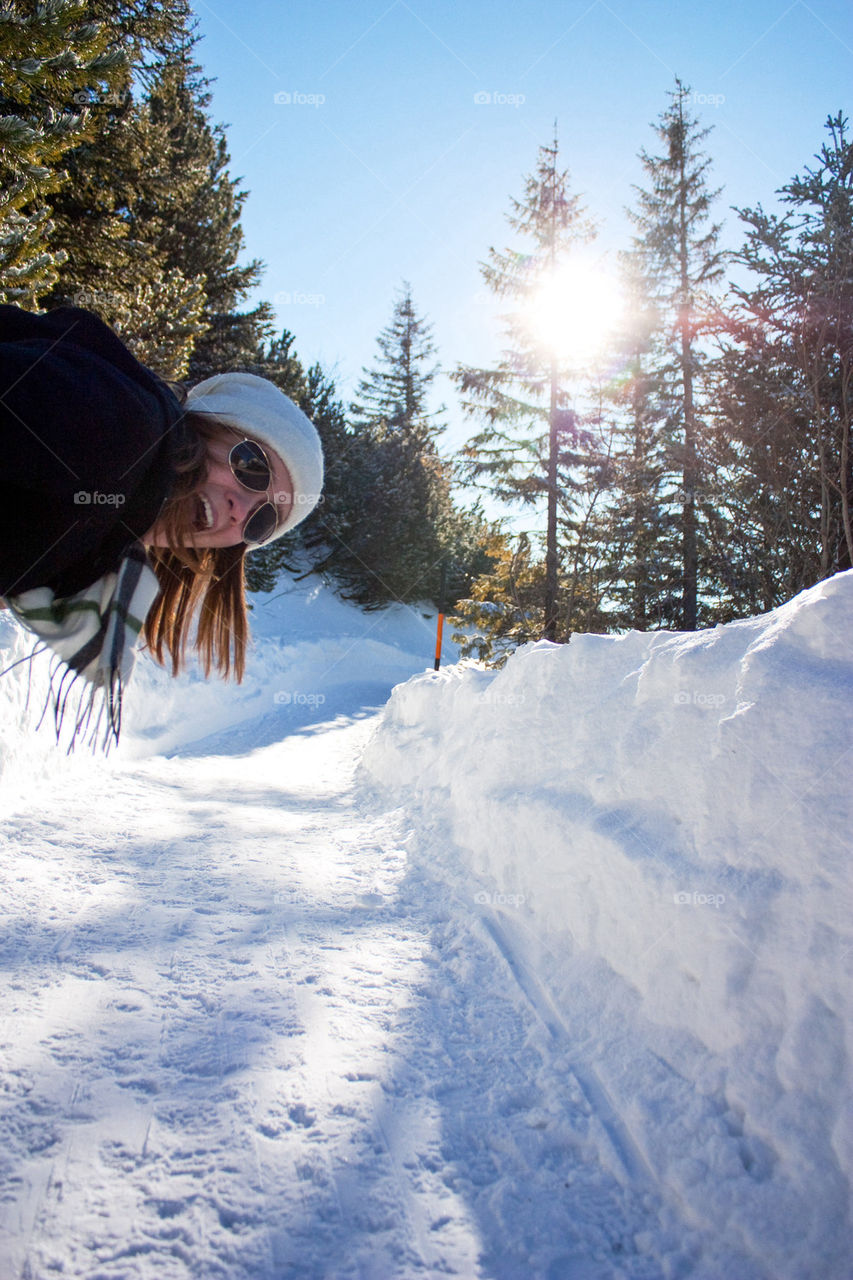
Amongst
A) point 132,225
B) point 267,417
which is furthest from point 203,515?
point 132,225

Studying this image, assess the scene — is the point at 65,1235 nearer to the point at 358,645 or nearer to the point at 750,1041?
the point at 750,1041

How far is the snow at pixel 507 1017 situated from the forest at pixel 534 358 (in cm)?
538

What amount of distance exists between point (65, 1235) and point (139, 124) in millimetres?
11080

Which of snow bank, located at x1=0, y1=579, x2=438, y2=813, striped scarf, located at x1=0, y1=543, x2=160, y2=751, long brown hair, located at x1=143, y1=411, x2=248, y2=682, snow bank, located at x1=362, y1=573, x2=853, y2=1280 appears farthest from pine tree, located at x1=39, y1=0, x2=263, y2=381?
snow bank, located at x1=362, y1=573, x2=853, y2=1280

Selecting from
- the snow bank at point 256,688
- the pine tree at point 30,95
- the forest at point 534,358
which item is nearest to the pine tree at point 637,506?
the forest at point 534,358

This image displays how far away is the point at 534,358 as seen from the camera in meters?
14.0

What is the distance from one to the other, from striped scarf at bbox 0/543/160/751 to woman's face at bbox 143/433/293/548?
0.17 metres

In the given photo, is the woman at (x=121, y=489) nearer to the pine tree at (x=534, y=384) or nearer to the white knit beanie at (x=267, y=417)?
the white knit beanie at (x=267, y=417)

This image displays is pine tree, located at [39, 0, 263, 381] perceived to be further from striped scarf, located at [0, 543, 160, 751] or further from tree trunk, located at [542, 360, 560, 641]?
tree trunk, located at [542, 360, 560, 641]

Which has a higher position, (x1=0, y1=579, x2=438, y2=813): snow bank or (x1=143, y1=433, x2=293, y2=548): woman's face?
(x1=143, y1=433, x2=293, y2=548): woman's face

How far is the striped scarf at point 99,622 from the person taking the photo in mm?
1521

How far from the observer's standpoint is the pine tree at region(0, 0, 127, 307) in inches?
163

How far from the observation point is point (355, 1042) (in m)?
1.98

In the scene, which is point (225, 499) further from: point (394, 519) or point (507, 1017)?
point (394, 519)
